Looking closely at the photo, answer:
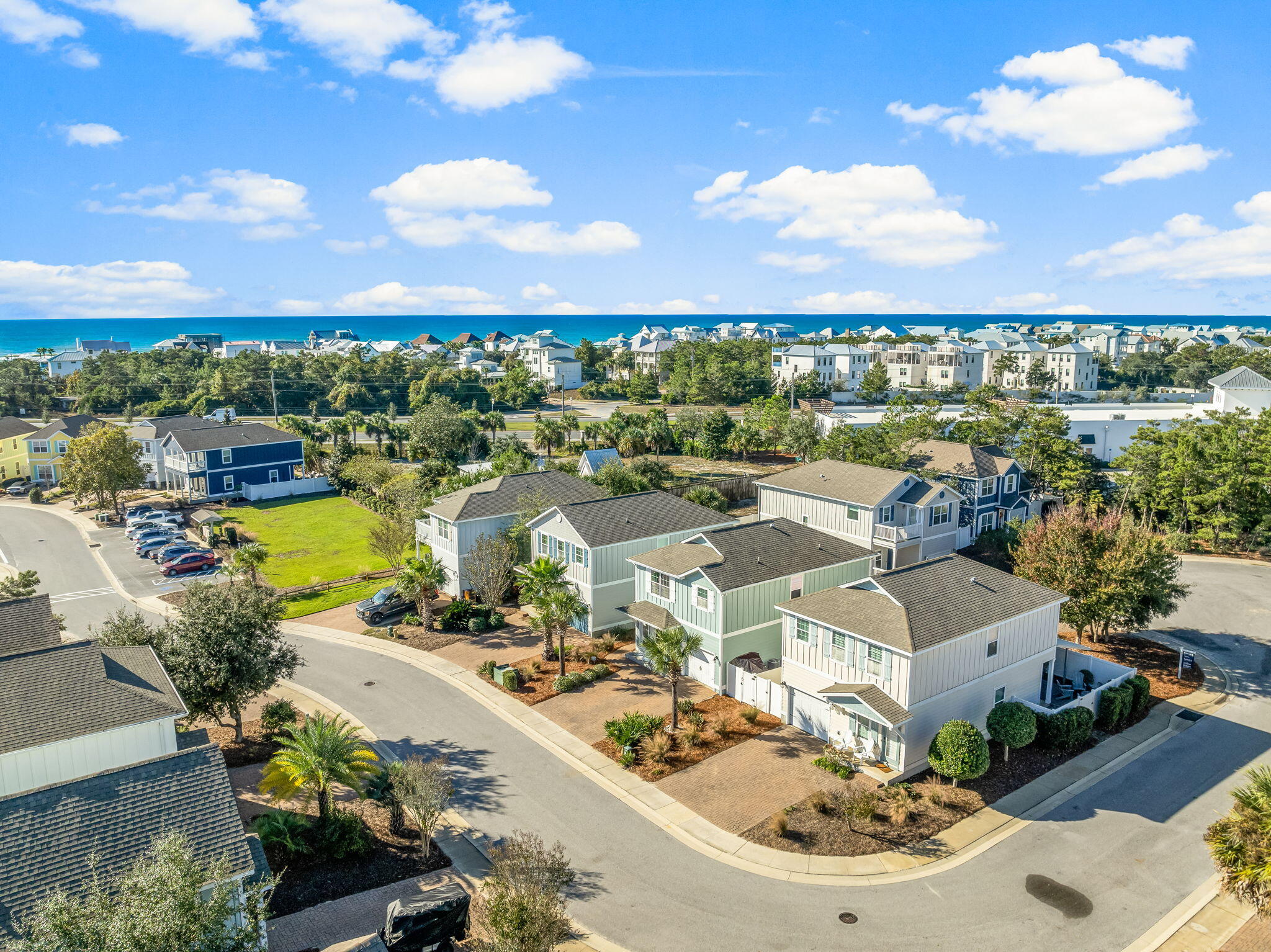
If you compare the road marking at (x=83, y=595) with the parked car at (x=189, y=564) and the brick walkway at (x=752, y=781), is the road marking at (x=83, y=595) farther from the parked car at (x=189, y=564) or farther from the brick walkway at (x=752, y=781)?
the brick walkway at (x=752, y=781)

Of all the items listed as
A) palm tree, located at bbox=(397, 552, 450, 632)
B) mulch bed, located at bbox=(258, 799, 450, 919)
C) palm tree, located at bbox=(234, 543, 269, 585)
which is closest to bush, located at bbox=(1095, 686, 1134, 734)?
mulch bed, located at bbox=(258, 799, 450, 919)

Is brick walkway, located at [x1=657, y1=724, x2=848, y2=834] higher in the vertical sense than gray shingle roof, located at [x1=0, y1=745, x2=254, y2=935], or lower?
lower

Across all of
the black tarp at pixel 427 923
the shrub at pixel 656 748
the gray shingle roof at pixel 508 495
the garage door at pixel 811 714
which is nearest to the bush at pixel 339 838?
the black tarp at pixel 427 923

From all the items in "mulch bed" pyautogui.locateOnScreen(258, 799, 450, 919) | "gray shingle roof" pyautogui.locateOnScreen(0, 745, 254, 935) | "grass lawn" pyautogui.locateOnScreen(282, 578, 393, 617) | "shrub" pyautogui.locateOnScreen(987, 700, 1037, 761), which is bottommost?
"mulch bed" pyautogui.locateOnScreen(258, 799, 450, 919)

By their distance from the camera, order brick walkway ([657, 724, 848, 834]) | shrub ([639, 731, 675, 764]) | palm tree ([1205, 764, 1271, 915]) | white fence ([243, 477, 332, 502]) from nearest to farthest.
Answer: palm tree ([1205, 764, 1271, 915]) < brick walkway ([657, 724, 848, 834]) < shrub ([639, 731, 675, 764]) < white fence ([243, 477, 332, 502])

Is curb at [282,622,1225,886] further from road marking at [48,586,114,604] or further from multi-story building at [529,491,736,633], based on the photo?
road marking at [48,586,114,604]

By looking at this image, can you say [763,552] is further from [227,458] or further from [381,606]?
[227,458]

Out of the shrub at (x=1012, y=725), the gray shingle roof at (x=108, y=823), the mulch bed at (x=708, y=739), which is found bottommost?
the mulch bed at (x=708, y=739)
